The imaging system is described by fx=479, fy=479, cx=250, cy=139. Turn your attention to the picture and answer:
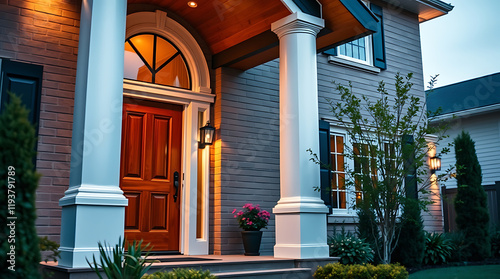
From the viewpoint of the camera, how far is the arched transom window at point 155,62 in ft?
20.5

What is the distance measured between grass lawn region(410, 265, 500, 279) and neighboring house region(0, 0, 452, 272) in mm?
1553

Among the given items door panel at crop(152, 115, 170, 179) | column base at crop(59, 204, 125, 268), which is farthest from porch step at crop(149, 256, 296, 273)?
door panel at crop(152, 115, 170, 179)

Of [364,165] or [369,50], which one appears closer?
[364,165]

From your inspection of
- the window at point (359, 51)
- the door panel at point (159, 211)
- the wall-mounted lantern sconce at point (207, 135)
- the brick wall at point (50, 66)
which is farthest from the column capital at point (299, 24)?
the window at point (359, 51)

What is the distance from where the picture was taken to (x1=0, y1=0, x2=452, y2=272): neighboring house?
4141 mm

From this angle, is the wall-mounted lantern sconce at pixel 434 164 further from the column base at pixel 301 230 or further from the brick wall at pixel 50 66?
the brick wall at pixel 50 66

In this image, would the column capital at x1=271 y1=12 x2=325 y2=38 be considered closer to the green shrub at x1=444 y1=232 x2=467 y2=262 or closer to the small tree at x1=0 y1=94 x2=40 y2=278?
the small tree at x1=0 y1=94 x2=40 y2=278

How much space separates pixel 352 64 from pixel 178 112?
3.40 m

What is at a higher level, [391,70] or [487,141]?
[391,70]

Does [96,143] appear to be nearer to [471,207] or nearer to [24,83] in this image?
[24,83]

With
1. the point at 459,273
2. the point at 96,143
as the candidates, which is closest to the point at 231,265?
the point at 96,143

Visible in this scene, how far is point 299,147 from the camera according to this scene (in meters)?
5.30

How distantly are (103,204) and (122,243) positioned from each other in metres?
0.36

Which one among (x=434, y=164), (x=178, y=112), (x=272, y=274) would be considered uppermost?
(x=178, y=112)
